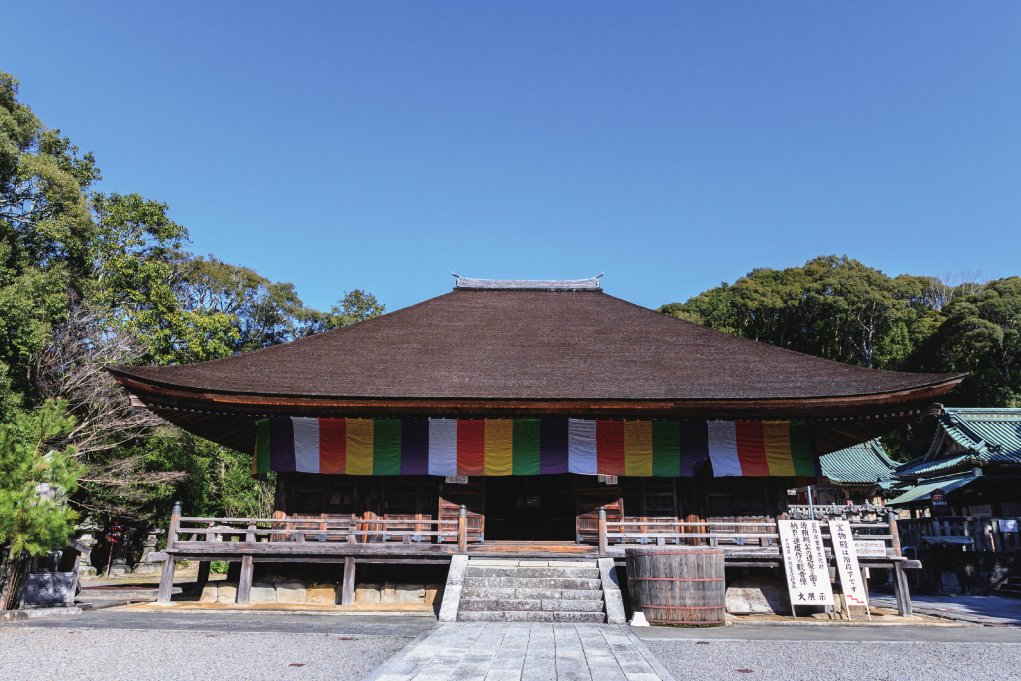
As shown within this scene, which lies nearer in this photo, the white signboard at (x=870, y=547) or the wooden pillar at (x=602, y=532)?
the white signboard at (x=870, y=547)

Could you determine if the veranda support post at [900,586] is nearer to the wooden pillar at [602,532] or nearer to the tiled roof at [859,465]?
the wooden pillar at [602,532]

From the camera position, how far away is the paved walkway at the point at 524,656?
5574 millimetres

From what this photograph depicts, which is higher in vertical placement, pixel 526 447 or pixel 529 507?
pixel 526 447

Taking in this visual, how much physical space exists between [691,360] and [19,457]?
12.5m

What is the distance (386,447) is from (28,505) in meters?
5.78

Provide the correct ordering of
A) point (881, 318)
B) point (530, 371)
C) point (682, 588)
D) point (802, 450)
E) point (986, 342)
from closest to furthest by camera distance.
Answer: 1. point (682, 588)
2. point (802, 450)
3. point (530, 371)
4. point (986, 342)
5. point (881, 318)

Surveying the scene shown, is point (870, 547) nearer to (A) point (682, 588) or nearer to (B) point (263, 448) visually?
(A) point (682, 588)

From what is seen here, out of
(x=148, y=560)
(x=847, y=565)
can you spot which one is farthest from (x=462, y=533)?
(x=148, y=560)

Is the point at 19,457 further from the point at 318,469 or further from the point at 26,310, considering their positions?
the point at 26,310

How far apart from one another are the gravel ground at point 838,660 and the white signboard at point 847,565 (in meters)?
2.48

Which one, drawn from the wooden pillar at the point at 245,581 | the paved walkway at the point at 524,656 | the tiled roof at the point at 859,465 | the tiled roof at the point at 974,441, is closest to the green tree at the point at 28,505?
the wooden pillar at the point at 245,581

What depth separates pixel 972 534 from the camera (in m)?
17.3

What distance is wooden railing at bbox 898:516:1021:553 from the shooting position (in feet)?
55.5

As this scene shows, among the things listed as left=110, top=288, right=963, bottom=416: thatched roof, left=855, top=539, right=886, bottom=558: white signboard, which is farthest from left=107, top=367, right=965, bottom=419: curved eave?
left=855, top=539, right=886, bottom=558: white signboard
